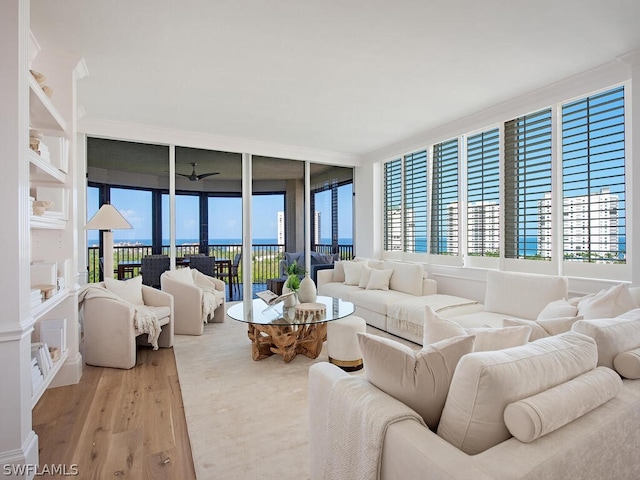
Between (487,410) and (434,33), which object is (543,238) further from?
(487,410)

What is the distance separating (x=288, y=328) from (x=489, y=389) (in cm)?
246

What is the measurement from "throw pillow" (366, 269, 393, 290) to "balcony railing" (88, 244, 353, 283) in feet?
5.29

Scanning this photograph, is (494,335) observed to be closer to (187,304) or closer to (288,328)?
(288,328)

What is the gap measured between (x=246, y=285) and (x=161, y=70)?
3.44m

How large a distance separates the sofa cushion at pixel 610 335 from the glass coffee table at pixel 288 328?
6.60 ft

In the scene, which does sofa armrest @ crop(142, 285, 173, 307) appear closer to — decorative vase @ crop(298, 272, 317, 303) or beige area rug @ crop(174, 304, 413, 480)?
beige area rug @ crop(174, 304, 413, 480)

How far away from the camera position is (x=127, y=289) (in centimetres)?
373

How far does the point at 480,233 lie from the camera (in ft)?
14.4

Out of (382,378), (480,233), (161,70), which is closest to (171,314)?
(161,70)

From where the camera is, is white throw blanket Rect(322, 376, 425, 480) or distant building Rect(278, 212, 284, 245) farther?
distant building Rect(278, 212, 284, 245)

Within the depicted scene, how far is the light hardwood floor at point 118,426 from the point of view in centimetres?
188

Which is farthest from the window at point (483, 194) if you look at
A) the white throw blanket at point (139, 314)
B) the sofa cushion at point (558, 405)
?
the white throw blanket at point (139, 314)

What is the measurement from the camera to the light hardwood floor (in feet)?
6.15

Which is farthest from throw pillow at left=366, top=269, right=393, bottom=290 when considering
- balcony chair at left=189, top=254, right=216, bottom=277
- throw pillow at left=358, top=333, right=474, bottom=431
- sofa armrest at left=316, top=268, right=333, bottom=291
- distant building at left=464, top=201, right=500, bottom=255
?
throw pillow at left=358, top=333, right=474, bottom=431
